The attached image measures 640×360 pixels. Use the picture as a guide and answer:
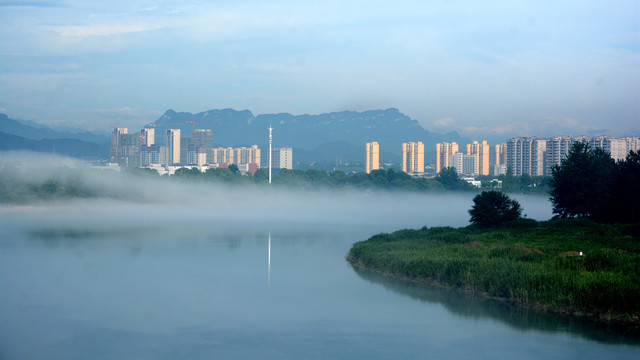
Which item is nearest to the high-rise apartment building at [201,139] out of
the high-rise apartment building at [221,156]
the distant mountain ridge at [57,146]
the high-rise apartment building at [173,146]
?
the high-rise apartment building at [221,156]

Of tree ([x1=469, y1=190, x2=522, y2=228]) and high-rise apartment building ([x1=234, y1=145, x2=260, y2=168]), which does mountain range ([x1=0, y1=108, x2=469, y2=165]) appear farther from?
tree ([x1=469, y1=190, x2=522, y2=228])

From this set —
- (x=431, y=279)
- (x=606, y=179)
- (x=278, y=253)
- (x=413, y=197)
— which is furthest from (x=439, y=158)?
(x=431, y=279)

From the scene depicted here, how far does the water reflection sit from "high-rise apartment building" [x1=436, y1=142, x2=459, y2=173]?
9131 cm

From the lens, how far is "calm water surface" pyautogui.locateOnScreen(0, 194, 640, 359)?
8.88 metres

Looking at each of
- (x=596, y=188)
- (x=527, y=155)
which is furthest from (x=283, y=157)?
(x=596, y=188)

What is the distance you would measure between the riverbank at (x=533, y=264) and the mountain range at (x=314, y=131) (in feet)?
285

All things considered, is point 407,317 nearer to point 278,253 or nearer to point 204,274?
point 204,274

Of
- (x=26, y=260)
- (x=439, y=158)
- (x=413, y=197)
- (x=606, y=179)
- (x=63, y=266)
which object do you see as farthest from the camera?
(x=439, y=158)

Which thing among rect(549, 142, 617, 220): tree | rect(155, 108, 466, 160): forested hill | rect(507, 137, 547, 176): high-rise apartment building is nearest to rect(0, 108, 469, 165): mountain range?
rect(155, 108, 466, 160): forested hill

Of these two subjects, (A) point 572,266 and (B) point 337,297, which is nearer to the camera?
(A) point 572,266

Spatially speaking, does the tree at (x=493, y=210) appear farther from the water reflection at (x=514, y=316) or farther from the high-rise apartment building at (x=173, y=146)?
the high-rise apartment building at (x=173, y=146)

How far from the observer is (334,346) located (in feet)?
29.6

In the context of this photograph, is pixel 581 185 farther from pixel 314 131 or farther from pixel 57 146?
pixel 314 131

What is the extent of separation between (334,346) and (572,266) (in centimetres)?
504
